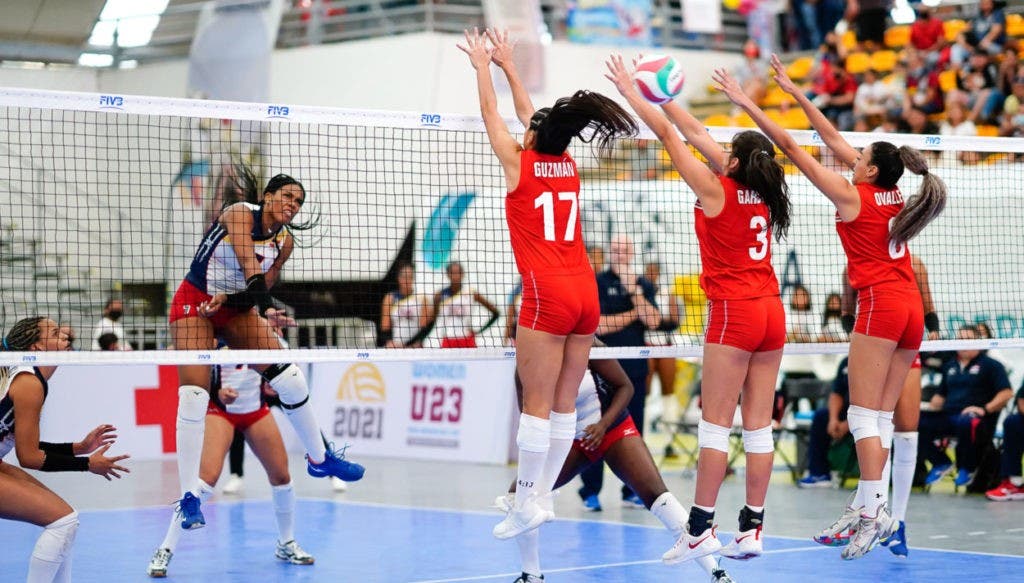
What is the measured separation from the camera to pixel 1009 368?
47.5ft

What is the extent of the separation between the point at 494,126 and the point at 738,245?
59.6 inches

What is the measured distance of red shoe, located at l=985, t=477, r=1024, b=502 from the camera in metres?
12.5

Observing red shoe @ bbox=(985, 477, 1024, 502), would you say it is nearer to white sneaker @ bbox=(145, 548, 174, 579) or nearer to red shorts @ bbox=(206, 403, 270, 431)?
red shorts @ bbox=(206, 403, 270, 431)

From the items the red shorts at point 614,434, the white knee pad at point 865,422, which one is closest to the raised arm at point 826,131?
the white knee pad at point 865,422

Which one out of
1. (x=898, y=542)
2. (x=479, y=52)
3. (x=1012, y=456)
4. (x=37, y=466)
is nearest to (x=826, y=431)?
(x=1012, y=456)

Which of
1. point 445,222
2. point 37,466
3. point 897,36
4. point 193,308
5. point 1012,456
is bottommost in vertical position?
point 1012,456

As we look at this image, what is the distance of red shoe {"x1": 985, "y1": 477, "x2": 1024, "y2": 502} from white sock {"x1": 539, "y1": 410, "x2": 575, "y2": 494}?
689 cm

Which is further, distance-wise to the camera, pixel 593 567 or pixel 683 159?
pixel 593 567

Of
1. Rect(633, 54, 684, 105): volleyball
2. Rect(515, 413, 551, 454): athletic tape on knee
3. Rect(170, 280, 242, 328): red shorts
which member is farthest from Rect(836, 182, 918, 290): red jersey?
Rect(170, 280, 242, 328): red shorts

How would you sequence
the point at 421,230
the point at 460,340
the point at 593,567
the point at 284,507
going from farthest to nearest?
the point at 421,230 < the point at 460,340 < the point at 284,507 < the point at 593,567

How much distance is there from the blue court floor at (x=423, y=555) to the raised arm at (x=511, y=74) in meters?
3.10

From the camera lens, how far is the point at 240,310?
27.4ft

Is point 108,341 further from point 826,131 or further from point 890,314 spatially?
point 890,314

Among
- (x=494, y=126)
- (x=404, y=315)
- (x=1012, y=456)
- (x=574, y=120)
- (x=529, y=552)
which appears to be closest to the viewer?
(x=574, y=120)
